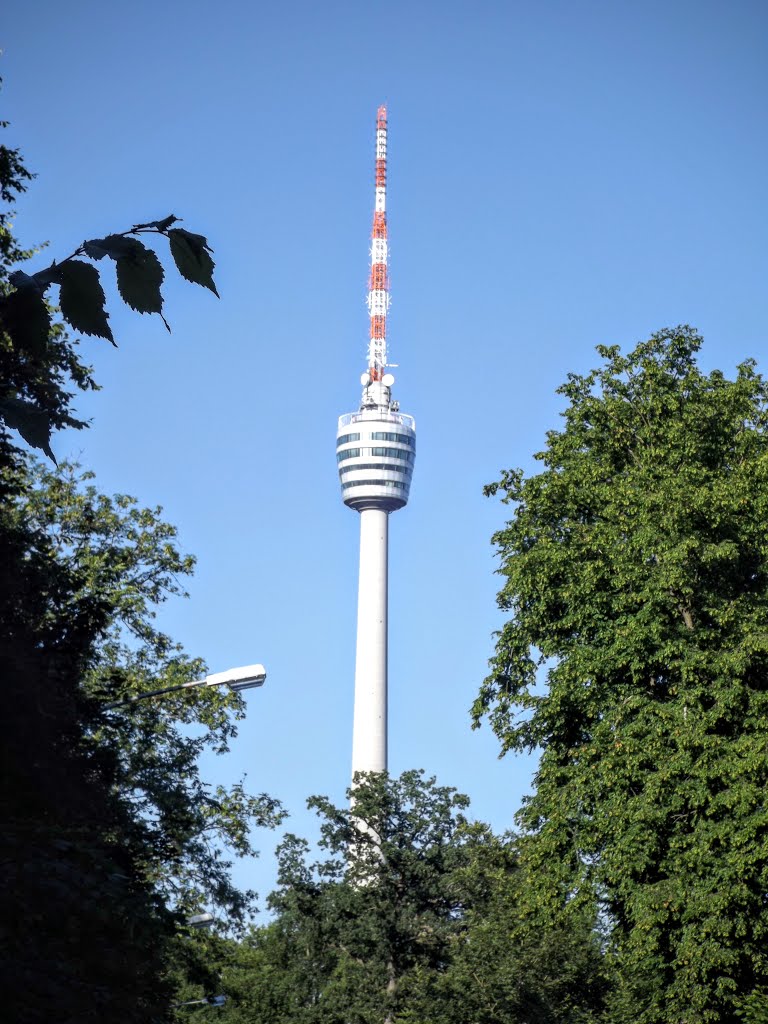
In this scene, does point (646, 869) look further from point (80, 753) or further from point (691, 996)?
point (80, 753)

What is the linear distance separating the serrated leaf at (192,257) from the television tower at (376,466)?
151045 mm

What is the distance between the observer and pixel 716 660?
2742cm

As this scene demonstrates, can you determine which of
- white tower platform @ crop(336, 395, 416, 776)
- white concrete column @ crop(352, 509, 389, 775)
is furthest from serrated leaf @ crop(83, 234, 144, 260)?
white tower platform @ crop(336, 395, 416, 776)

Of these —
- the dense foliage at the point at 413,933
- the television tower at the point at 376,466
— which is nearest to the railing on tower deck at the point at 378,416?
the television tower at the point at 376,466

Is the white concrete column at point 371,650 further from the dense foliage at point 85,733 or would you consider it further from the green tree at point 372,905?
the dense foliage at point 85,733

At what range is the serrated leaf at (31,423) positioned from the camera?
4.25 meters

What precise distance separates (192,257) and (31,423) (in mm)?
760

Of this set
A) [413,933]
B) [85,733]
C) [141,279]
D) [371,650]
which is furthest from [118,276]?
[371,650]

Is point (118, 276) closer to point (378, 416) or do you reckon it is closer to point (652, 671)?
point (652, 671)

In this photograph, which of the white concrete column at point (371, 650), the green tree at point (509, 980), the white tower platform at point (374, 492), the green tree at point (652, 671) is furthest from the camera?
the white tower platform at point (374, 492)

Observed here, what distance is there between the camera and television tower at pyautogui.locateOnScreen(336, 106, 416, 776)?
516 ft

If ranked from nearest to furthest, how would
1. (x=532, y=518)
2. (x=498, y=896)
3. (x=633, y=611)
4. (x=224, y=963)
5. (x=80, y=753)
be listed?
1. (x=80, y=753)
2. (x=633, y=611)
3. (x=532, y=518)
4. (x=224, y=963)
5. (x=498, y=896)

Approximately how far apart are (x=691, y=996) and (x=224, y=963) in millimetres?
13202

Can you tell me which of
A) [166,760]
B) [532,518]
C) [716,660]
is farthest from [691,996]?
[166,760]
